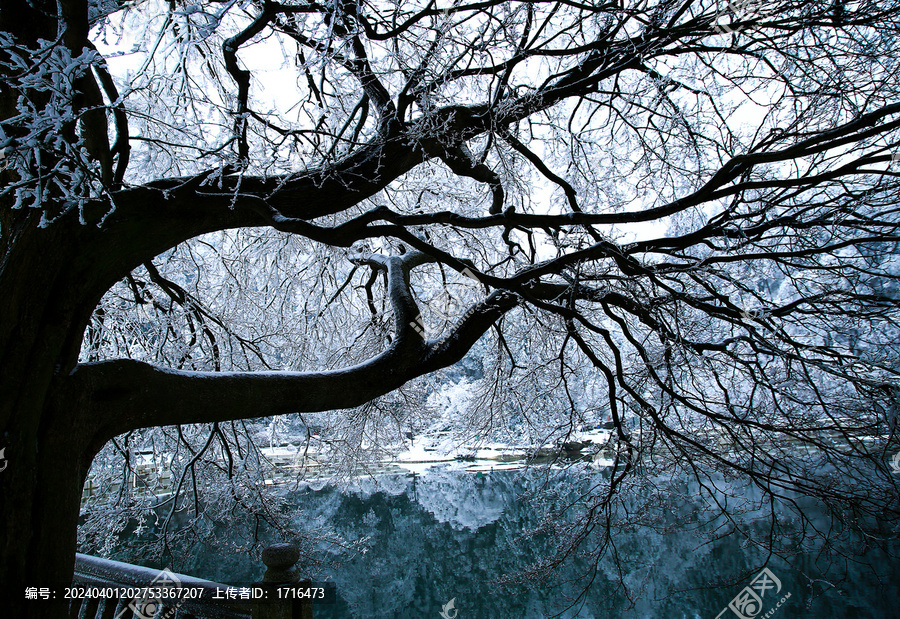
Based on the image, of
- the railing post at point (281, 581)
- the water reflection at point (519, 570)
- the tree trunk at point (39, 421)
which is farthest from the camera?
the water reflection at point (519, 570)

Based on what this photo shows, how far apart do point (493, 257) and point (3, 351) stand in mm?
4966

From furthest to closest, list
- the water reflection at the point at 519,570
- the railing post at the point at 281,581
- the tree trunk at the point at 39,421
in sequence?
1. the water reflection at the point at 519,570
2. the railing post at the point at 281,581
3. the tree trunk at the point at 39,421

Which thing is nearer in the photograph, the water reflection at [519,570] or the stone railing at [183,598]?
the stone railing at [183,598]

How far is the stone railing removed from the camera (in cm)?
216

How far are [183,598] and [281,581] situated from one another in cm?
53

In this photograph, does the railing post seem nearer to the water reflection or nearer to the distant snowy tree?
the distant snowy tree

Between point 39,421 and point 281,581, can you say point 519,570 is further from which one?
point 39,421

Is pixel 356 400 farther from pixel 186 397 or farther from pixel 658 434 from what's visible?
pixel 658 434

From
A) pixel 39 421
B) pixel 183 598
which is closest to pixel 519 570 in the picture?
pixel 183 598

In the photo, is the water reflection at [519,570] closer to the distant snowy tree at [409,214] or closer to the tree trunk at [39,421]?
the distant snowy tree at [409,214]

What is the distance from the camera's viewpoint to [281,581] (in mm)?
2166

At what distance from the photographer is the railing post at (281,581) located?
6.90ft

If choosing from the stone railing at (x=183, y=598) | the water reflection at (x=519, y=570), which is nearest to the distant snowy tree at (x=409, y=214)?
the stone railing at (x=183, y=598)

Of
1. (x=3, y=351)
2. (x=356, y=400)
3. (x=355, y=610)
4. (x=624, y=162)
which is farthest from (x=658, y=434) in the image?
(x=355, y=610)
